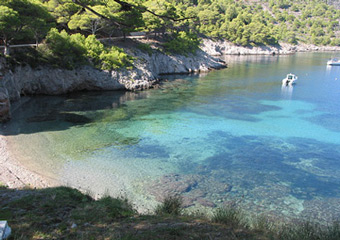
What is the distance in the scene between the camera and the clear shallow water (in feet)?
53.0

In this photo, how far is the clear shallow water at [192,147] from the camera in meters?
16.1

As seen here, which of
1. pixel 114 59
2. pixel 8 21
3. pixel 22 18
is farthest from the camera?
pixel 114 59

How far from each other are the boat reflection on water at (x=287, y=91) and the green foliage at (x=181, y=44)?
25.4m

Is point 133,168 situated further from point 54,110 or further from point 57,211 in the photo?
point 54,110

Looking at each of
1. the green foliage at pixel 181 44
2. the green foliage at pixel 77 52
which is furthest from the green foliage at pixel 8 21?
the green foliage at pixel 181 44

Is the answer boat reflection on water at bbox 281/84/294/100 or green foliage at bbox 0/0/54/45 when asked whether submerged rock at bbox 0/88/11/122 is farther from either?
boat reflection on water at bbox 281/84/294/100

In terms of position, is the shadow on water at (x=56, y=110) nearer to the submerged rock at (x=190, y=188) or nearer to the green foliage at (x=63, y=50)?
the green foliage at (x=63, y=50)

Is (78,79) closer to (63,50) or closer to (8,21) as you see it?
(63,50)

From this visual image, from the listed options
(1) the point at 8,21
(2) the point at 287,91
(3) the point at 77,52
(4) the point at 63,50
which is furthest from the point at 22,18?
(2) the point at 287,91

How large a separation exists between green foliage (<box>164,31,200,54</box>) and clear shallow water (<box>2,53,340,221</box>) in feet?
82.5

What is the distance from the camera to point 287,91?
47.2 meters

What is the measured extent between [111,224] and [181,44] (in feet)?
197

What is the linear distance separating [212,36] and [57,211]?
380 ft

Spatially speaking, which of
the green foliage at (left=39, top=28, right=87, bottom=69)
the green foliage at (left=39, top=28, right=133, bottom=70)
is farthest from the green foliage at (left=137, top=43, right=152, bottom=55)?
the green foliage at (left=39, top=28, right=87, bottom=69)
